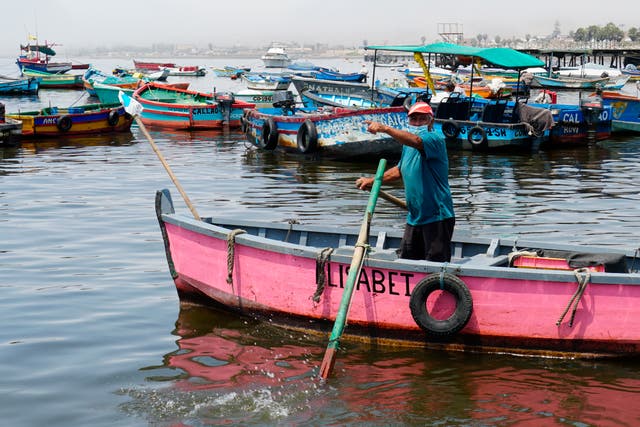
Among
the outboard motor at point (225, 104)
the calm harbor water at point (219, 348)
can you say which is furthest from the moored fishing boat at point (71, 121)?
the calm harbor water at point (219, 348)

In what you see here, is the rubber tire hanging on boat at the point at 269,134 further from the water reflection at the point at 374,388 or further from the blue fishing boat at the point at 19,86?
the blue fishing boat at the point at 19,86

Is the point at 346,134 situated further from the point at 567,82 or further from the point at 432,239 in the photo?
the point at 567,82

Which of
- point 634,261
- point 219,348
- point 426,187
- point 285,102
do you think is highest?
point 426,187

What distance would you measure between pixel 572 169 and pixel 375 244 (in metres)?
13.1

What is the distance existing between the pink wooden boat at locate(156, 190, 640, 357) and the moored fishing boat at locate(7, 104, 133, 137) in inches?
771

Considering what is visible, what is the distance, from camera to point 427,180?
8.70m

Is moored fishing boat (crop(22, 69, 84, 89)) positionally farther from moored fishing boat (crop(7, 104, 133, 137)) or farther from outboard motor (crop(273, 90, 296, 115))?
outboard motor (crop(273, 90, 296, 115))

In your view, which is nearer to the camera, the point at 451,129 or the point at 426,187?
the point at 426,187

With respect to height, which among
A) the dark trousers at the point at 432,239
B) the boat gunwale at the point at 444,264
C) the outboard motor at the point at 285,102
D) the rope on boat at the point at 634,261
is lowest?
the rope on boat at the point at 634,261

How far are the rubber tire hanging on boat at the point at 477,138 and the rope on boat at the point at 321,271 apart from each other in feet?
53.6

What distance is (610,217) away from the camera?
15.9m

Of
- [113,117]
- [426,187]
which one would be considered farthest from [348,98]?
[426,187]

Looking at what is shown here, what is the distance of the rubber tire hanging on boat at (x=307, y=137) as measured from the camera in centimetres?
2309

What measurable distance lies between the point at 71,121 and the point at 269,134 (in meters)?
8.04
